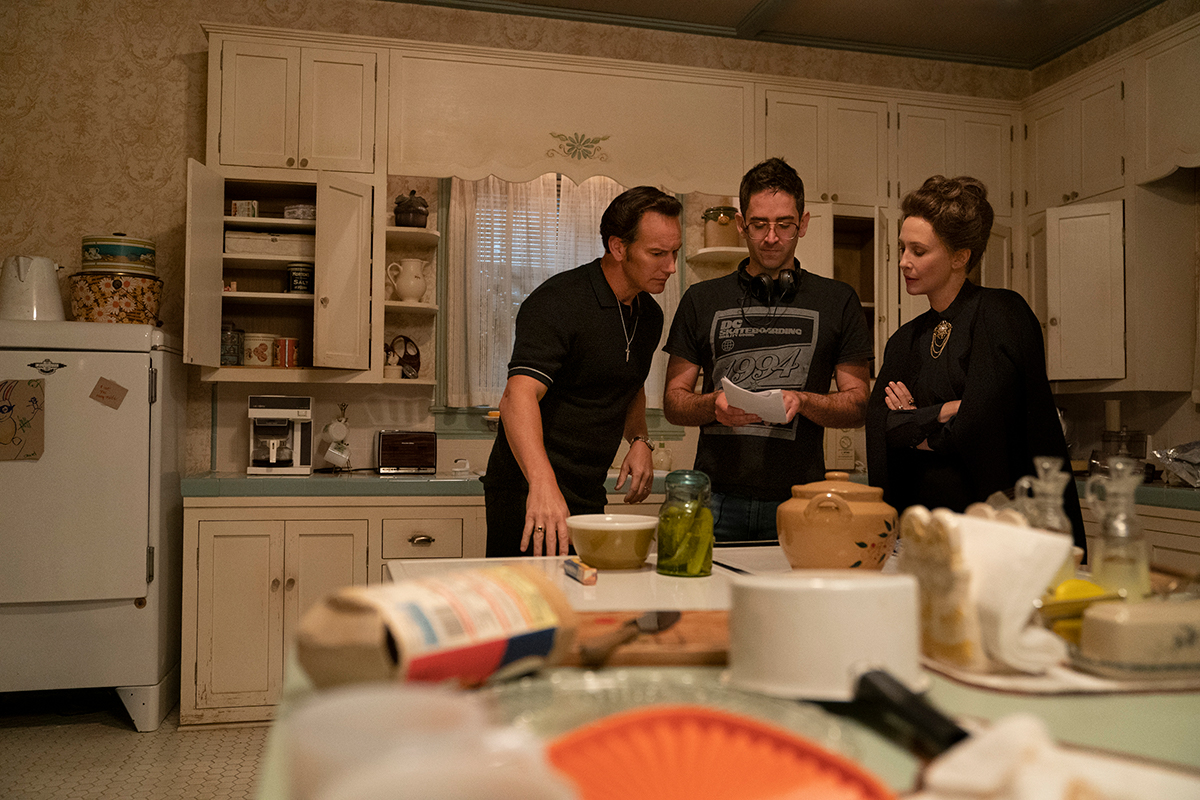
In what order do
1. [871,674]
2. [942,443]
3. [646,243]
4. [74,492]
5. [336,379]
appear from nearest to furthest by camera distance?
[871,674]
[942,443]
[646,243]
[74,492]
[336,379]

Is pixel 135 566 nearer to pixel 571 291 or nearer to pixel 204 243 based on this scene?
pixel 204 243

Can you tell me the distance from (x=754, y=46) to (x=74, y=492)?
370 centimetres

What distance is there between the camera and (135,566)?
3.07 meters

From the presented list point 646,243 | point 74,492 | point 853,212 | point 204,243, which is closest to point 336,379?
point 204,243

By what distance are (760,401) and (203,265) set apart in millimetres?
2387

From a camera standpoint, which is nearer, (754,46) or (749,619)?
(749,619)

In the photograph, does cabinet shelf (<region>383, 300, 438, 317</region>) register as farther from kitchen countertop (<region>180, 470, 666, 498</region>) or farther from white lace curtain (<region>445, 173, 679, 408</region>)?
kitchen countertop (<region>180, 470, 666, 498</region>)

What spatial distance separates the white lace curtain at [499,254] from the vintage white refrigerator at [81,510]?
1.32 m

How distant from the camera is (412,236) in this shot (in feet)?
12.5

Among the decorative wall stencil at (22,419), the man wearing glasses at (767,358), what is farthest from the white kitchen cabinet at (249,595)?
the man wearing glasses at (767,358)

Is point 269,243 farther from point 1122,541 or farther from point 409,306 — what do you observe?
point 1122,541

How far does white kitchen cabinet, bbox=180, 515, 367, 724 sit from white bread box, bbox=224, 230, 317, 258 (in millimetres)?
1141

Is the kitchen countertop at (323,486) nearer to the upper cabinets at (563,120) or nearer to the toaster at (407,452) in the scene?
the toaster at (407,452)

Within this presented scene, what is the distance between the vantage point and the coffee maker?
3547mm
